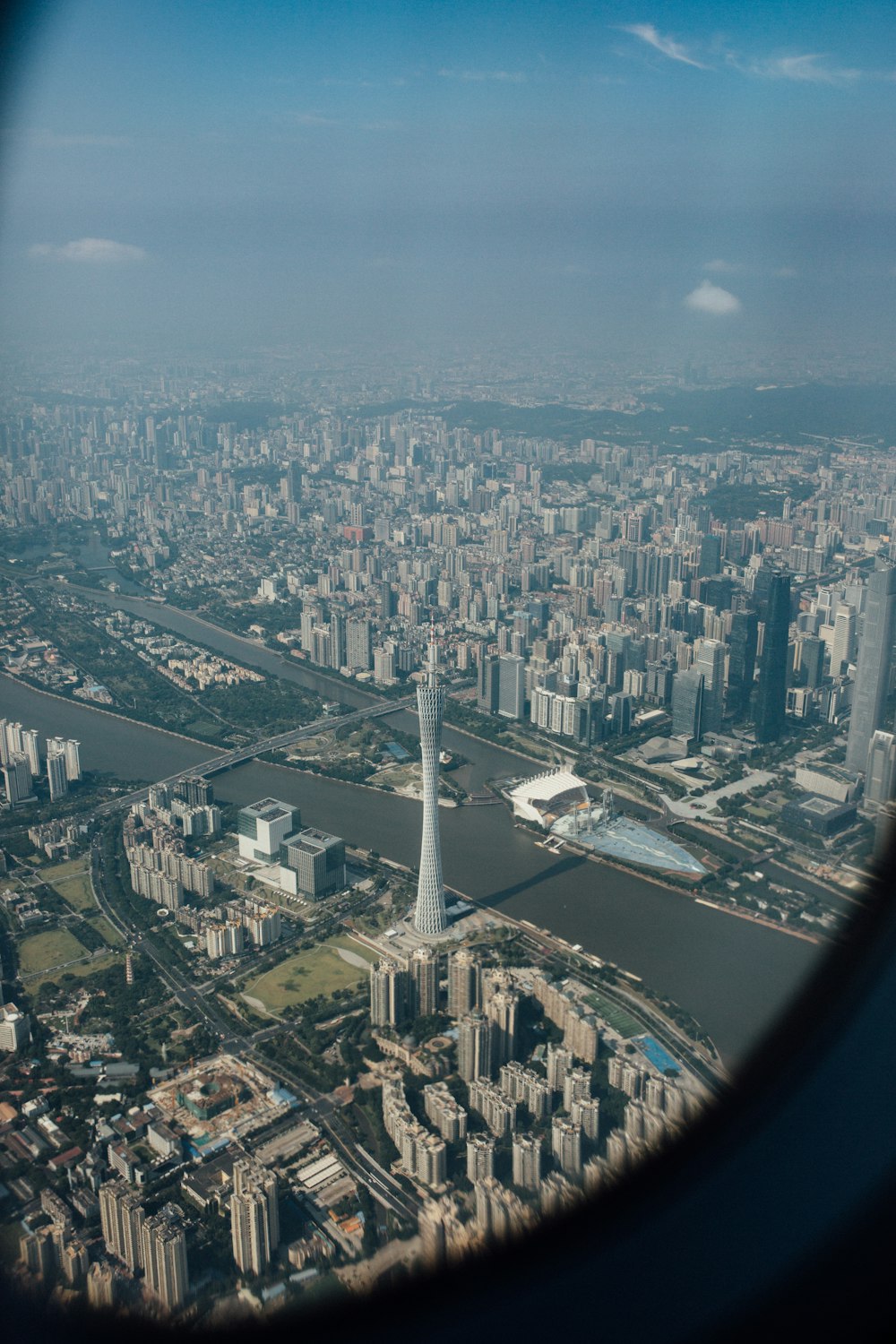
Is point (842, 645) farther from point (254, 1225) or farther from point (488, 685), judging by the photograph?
point (254, 1225)

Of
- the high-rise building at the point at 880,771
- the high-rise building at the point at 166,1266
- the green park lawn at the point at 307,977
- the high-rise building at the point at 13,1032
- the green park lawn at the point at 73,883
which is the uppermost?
the high-rise building at the point at 880,771

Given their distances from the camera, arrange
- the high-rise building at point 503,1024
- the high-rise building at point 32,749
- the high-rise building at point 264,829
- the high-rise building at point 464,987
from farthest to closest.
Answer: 1. the high-rise building at point 32,749
2. the high-rise building at point 264,829
3. the high-rise building at point 464,987
4. the high-rise building at point 503,1024

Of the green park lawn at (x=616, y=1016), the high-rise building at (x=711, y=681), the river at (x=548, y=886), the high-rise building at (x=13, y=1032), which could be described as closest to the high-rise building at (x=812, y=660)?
the high-rise building at (x=711, y=681)

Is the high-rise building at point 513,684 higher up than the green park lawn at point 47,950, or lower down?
higher up

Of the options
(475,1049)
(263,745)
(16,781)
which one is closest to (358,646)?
(263,745)

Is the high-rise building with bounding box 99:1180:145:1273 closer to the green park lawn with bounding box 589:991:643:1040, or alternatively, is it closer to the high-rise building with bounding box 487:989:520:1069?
the high-rise building with bounding box 487:989:520:1069

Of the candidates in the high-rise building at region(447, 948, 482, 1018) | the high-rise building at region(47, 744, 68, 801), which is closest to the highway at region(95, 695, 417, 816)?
the high-rise building at region(47, 744, 68, 801)

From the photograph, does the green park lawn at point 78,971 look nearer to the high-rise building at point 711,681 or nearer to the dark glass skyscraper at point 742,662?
the high-rise building at point 711,681
